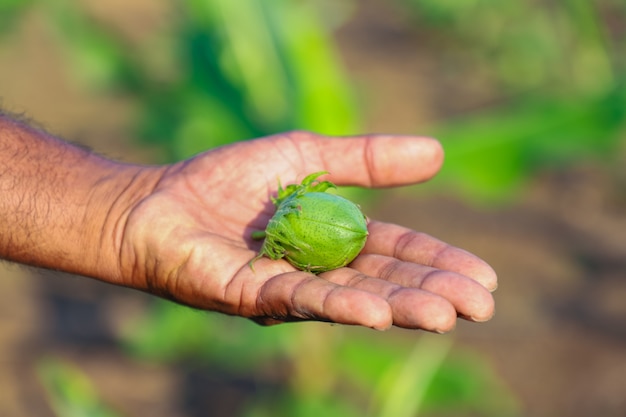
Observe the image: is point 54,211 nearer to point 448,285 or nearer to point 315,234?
point 315,234

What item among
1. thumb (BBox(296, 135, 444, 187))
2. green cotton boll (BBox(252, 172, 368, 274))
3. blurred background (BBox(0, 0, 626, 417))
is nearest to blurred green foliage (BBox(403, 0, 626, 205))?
blurred background (BBox(0, 0, 626, 417))

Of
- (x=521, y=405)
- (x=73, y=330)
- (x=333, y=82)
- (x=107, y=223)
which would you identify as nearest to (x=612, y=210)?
(x=521, y=405)

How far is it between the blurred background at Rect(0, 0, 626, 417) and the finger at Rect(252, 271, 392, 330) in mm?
1060

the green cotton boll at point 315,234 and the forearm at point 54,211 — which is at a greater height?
the green cotton boll at point 315,234

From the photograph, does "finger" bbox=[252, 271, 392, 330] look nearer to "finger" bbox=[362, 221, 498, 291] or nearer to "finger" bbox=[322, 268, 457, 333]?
"finger" bbox=[322, 268, 457, 333]

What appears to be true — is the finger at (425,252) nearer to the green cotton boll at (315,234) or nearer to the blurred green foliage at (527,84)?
the green cotton boll at (315,234)

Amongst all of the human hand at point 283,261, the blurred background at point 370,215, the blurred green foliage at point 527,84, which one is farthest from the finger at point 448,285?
the blurred green foliage at point 527,84

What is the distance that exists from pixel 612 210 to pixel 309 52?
352 cm

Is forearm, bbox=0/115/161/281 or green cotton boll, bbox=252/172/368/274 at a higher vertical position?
green cotton boll, bbox=252/172/368/274

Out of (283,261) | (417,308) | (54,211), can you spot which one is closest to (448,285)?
(417,308)

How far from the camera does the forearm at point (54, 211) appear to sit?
265cm

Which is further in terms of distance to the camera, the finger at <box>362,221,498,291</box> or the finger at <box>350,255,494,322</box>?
the finger at <box>362,221,498,291</box>

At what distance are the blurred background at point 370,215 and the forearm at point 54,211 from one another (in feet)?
0.85

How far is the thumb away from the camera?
2781 mm
